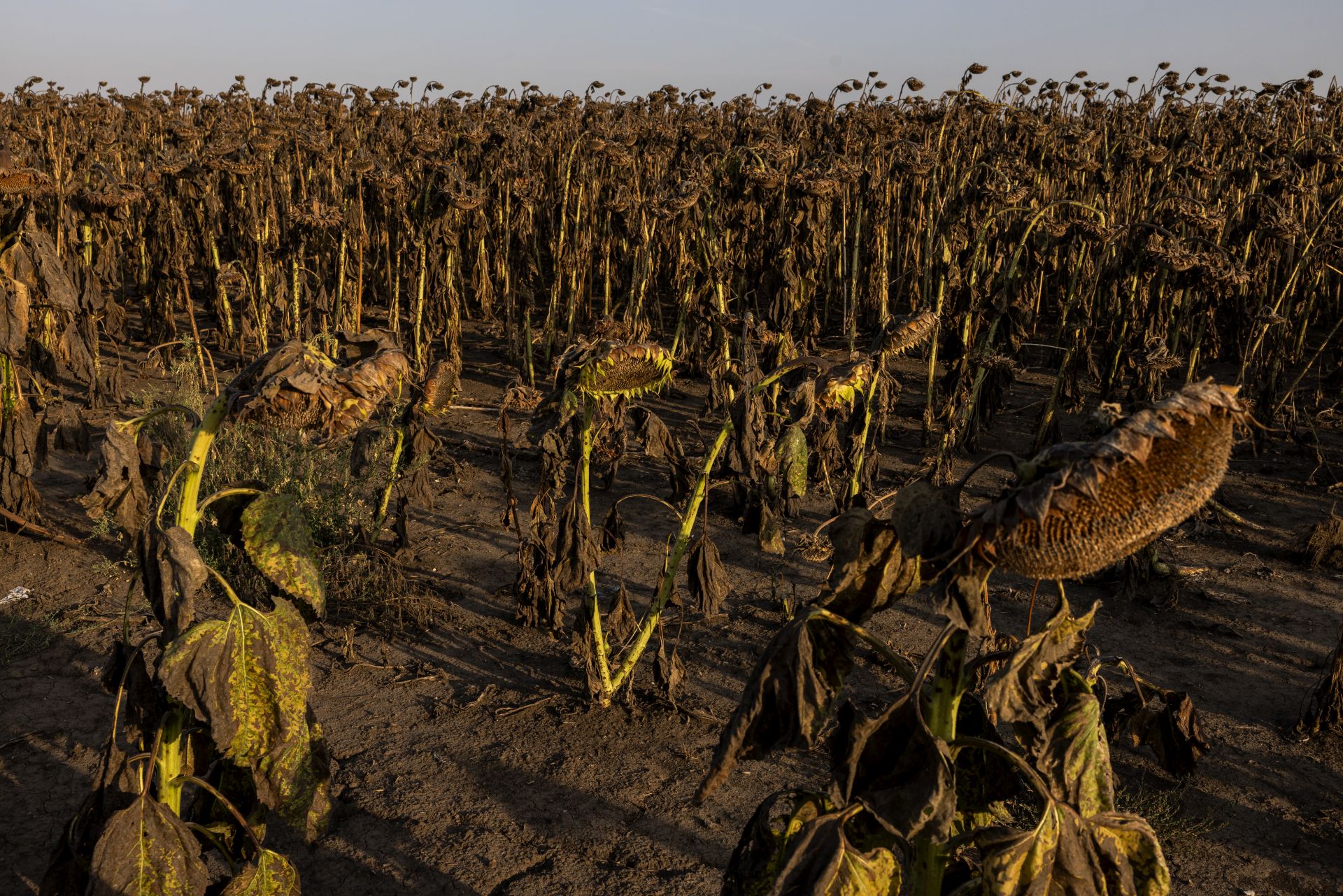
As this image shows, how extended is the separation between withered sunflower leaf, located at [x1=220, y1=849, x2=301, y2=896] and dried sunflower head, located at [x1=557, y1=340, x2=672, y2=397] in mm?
1633

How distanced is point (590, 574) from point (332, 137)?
919 centimetres

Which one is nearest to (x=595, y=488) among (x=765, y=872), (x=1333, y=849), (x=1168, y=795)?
(x=1168, y=795)

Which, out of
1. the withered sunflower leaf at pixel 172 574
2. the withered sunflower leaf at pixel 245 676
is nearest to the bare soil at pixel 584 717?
the withered sunflower leaf at pixel 245 676

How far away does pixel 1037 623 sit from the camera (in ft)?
16.7

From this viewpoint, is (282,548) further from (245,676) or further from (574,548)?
(574,548)

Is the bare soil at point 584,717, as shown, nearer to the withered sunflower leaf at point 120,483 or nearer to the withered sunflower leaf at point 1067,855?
the withered sunflower leaf at point 120,483

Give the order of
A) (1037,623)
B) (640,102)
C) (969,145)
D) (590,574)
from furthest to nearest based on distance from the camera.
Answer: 1. (640,102)
2. (969,145)
3. (1037,623)
4. (590,574)

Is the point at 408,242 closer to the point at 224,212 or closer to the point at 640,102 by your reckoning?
the point at 224,212

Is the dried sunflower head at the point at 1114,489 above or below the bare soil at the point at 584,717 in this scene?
above

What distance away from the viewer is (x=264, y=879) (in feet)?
7.61

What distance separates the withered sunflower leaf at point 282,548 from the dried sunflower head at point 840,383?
188 cm

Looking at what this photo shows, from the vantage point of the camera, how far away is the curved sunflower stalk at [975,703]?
144 centimetres

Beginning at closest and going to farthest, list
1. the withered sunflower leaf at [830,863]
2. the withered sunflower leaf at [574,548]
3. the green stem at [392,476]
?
the withered sunflower leaf at [830,863] → the withered sunflower leaf at [574,548] → the green stem at [392,476]

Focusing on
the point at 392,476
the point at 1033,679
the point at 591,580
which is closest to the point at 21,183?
the point at 392,476
